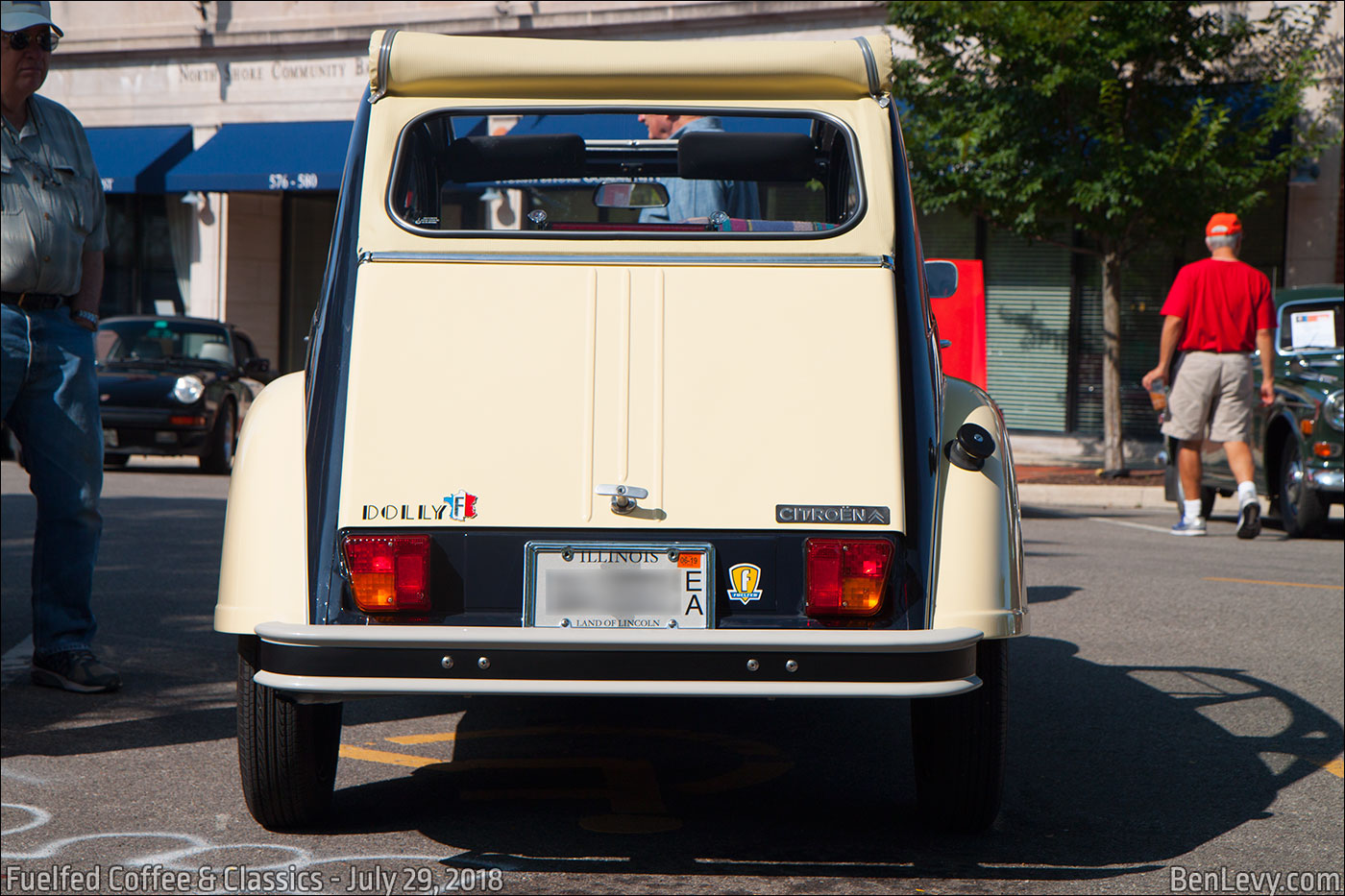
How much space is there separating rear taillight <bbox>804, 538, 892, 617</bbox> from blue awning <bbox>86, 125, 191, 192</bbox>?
819 inches

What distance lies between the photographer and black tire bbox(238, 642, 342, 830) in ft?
11.2

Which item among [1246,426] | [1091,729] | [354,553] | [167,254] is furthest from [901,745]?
[167,254]

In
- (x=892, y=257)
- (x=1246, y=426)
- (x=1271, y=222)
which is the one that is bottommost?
(x=1246, y=426)

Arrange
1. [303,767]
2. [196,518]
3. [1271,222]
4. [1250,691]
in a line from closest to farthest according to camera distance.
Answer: [303,767] < [1250,691] < [196,518] < [1271,222]

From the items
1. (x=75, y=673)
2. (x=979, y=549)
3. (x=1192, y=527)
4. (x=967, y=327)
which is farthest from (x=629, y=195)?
(x=1192, y=527)

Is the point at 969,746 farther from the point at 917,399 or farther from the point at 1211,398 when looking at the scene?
the point at 1211,398

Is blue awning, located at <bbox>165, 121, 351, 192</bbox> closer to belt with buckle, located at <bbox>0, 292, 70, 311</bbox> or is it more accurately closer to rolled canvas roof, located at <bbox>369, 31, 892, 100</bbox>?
belt with buckle, located at <bbox>0, 292, 70, 311</bbox>

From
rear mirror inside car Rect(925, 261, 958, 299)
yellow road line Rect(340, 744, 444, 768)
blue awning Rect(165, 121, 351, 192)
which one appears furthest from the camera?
blue awning Rect(165, 121, 351, 192)

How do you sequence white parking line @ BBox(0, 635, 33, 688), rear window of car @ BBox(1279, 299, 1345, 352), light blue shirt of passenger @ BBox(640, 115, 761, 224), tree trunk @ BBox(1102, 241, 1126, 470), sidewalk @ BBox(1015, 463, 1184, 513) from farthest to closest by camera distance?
1. tree trunk @ BBox(1102, 241, 1126, 470)
2. sidewalk @ BBox(1015, 463, 1184, 513)
3. rear window of car @ BBox(1279, 299, 1345, 352)
4. white parking line @ BBox(0, 635, 33, 688)
5. light blue shirt of passenger @ BBox(640, 115, 761, 224)

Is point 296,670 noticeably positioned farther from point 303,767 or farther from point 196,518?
point 196,518

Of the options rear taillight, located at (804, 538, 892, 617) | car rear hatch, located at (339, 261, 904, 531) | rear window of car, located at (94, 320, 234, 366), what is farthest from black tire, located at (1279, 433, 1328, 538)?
rear window of car, located at (94, 320, 234, 366)

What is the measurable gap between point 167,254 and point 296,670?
22.5 meters

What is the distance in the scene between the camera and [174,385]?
14.3 metres

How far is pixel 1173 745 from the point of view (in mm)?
4672
